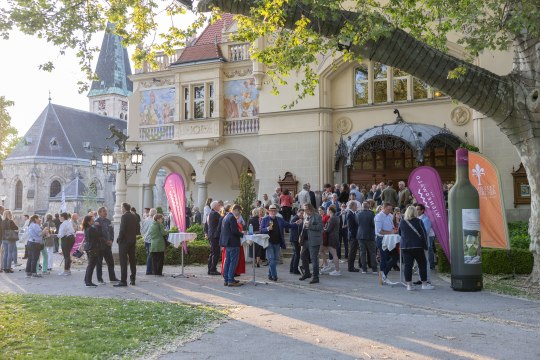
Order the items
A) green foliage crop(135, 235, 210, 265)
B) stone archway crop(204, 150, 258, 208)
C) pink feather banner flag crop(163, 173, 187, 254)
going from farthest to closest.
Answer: stone archway crop(204, 150, 258, 208), green foliage crop(135, 235, 210, 265), pink feather banner flag crop(163, 173, 187, 254)

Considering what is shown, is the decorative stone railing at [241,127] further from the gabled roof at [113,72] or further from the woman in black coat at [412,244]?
the gabled roof at [113,72]

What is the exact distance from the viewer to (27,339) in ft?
22.1

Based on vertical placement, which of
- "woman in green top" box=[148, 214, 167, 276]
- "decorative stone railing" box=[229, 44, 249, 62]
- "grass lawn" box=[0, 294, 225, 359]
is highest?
"decorative stone railing" box=[229, 44, 249, 62]

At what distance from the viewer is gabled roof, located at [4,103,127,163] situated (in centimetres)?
6297

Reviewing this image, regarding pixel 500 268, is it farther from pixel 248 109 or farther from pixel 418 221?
pixel 248 109

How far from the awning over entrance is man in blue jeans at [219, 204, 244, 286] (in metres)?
10.5

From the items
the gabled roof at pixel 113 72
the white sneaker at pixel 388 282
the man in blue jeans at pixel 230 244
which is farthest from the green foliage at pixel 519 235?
the gabled roof at pixel 113 72

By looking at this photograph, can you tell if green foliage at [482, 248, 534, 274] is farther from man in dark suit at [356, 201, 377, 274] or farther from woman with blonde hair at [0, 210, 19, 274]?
woman with blonde hair at [0, 210, 19, 274]

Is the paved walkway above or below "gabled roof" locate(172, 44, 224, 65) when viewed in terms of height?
below

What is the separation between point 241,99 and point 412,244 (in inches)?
683

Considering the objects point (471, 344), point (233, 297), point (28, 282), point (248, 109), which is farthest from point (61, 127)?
point (471, 344)

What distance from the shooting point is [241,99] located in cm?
2734

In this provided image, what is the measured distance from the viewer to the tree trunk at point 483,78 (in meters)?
10.9

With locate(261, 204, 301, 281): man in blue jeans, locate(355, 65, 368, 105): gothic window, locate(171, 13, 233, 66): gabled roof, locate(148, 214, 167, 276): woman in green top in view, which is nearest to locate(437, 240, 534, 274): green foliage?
locate(261, 204, 301, 281): man in blue jeans
